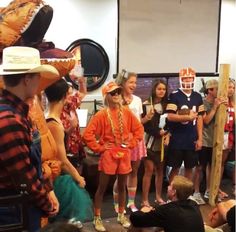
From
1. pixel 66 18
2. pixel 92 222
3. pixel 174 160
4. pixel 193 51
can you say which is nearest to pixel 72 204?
pixel 92 222

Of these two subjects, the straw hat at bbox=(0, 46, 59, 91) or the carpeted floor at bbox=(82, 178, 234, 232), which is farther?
the carpeted floor at bbox=(82, 178, 234, 232)

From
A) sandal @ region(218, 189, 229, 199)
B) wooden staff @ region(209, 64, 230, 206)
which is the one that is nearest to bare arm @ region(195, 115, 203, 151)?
wooden staff @ region(209, 64, 230, 206)

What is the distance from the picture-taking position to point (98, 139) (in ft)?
10.2

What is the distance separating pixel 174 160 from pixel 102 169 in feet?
2.82

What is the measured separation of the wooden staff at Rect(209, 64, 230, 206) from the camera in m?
3.51

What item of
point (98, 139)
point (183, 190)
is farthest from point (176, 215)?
point (98, 139)

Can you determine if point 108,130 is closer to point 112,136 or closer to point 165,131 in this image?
point 112,136

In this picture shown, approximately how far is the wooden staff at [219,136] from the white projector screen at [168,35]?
4.44 ft

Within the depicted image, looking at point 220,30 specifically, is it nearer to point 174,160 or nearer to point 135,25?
point 135,25

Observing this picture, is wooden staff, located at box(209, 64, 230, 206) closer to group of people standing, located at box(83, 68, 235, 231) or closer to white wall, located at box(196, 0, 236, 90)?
group of people standing, located at box(83, 68, 235, 231)

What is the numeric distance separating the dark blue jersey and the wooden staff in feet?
0.71

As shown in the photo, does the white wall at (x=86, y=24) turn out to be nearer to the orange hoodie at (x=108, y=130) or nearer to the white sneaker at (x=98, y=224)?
the orange hoodie at (x=108, y=130)

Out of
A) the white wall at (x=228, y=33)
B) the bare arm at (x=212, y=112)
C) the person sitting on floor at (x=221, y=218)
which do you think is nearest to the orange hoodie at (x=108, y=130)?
the bare arm at (x=212, y=112)

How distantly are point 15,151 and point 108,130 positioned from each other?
155cm
